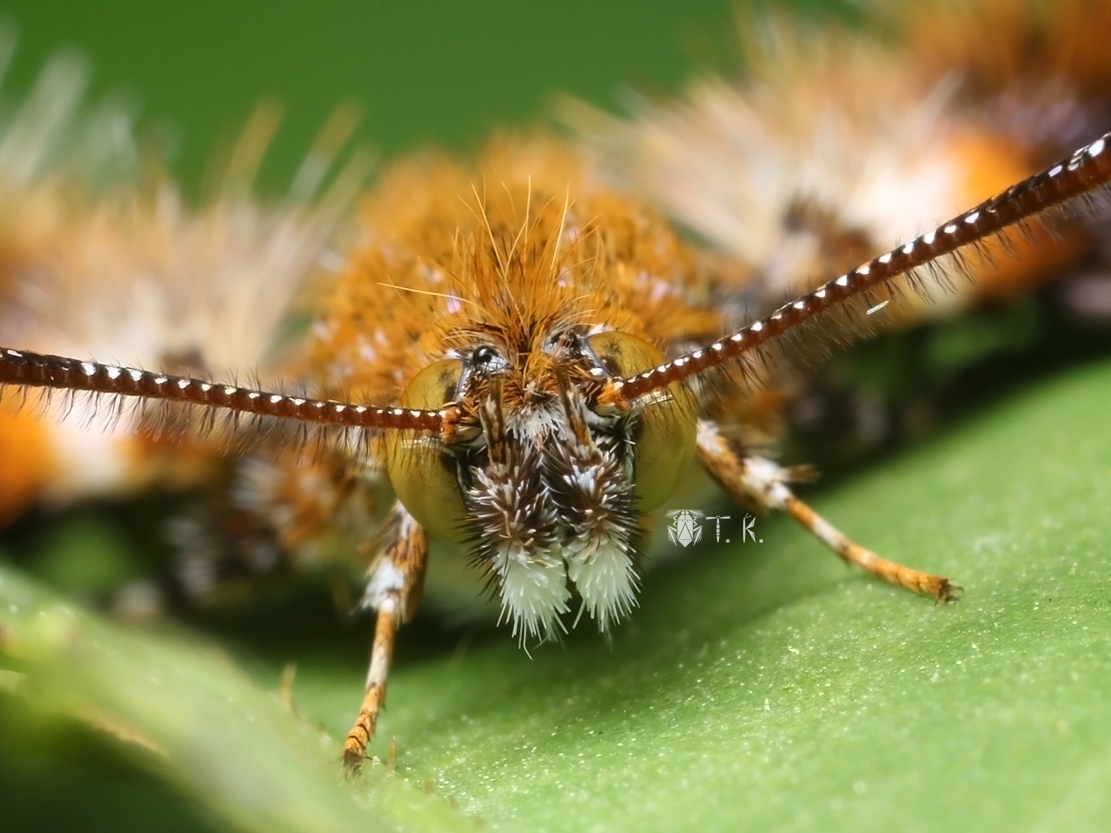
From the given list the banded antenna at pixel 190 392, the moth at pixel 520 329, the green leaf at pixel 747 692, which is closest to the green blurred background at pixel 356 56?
the moth at pixel 520 329

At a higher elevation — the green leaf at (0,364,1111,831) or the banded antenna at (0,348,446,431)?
the banded antenna at (0,348,446,431)

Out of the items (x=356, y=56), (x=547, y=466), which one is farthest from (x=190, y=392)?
(x=356, y=56)

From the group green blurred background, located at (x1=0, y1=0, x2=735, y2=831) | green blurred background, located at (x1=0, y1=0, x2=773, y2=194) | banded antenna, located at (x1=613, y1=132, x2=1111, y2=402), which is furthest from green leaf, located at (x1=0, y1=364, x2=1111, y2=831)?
green blurred background, located at (x1=0, y1=0, x2=773, y2=194)

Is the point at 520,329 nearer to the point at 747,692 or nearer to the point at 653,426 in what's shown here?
the point at 653,426

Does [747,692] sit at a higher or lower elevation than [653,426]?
lower

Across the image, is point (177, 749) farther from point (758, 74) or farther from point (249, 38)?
point (249, 38)

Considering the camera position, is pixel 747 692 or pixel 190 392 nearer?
pixel 190 392

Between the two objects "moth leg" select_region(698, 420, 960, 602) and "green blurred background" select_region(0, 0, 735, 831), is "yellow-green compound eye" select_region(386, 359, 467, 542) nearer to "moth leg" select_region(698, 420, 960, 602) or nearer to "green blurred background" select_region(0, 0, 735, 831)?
"moth leg" select_region(698, 420, 960, 602)

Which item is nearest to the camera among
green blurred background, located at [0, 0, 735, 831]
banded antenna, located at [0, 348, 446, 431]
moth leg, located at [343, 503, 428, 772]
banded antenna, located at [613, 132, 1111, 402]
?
banded antenna, located at [613, 132, 1111, 402]
